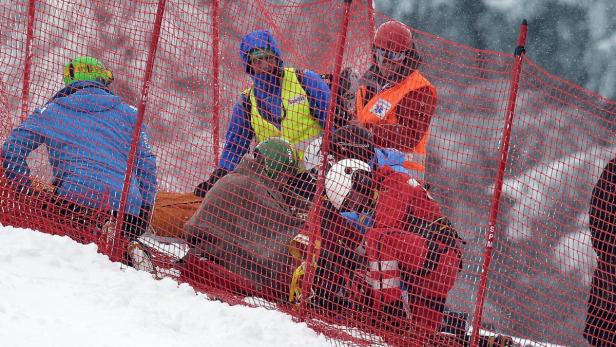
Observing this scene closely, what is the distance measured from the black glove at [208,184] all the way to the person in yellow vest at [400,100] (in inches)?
41.5

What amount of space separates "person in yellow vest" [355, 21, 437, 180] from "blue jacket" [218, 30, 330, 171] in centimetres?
35

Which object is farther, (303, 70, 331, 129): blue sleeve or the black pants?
(303, 70, 331, 129): blue sleeve

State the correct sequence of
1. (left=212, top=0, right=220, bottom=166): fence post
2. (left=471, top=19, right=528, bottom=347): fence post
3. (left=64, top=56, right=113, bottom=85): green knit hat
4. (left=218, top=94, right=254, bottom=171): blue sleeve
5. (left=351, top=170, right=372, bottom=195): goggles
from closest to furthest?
(left=471, top=19, right=528, bottom=347): fence post < (left=351, top=170, right=372, bottom=195): goggles < (left=64, top=56, right=113, bottom=85): green knit hat < (left=218, top=94, right=254, bottom=171): blue sleeve < (left=212, top=0, right=220, bottom=166): fence post

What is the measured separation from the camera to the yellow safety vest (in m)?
6.52

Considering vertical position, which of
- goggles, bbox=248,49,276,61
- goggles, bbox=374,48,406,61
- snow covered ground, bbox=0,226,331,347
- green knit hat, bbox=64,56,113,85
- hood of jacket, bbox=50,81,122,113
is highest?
goggles, bbox=374,48,406,61

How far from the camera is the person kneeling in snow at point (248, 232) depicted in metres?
5.70

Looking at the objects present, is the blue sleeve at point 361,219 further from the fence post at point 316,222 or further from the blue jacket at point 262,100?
the blue jacket at point 262,100

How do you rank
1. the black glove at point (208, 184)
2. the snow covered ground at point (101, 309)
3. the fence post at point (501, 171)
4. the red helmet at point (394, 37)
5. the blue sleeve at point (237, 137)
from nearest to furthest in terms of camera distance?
1. the snow covered ground at point (101, 309)
2. the fence post at point (501, 171)
3. the red helmet at point (394, 37)
4. the black glove at point (208, 184)
5. the blue sleeve at point (237, 137)

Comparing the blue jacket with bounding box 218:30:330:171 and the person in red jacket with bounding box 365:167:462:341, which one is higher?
the blue jacket with bounding box 218:30:330:171

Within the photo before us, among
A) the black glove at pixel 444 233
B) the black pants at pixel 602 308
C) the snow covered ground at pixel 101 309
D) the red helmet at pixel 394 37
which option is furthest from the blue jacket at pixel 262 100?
the black pants at pixel 602 308

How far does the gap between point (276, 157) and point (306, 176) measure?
28cm

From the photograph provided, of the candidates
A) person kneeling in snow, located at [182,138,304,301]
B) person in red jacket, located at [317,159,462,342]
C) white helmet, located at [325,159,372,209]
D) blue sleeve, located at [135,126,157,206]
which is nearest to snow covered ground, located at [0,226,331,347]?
person kneeling in snow, located at [182,138,304,301]

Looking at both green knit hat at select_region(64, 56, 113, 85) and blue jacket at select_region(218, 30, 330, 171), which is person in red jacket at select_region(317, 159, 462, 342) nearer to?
blue jacket at select_region(218, 30, 330, 171)

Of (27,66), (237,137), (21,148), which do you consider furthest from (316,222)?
(27,66)
